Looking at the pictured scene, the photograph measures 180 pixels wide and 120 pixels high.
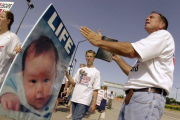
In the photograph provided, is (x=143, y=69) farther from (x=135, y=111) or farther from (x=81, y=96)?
(x=81, y=96)

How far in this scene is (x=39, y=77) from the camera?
2652 millimetres

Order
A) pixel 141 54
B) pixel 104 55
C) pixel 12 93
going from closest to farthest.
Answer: pixel 141 54, pixel 104 55, pixel 12 93

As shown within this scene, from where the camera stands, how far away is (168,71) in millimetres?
1583

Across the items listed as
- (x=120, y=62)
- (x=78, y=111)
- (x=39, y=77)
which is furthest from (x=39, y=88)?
(x=120, y=62)

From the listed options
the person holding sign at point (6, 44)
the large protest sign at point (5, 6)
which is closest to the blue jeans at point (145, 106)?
the person holding sign at point (6, 44)

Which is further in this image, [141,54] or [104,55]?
[104,55]

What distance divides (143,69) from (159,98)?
12.7 inches

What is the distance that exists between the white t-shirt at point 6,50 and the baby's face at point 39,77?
38 cm

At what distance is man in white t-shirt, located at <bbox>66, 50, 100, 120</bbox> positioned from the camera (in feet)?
11.1

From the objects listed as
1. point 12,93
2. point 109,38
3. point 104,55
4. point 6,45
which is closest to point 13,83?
point 12,93

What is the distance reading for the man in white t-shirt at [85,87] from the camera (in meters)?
3.39

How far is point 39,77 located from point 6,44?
769 mm

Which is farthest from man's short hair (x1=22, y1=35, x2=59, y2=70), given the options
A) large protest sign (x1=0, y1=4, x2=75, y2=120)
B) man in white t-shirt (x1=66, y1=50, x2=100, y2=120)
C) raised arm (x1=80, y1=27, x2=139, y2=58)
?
raised arm (x1=80, y1=27, x2=139, y2=58)

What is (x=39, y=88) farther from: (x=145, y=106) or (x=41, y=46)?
(x=145, y=106)
